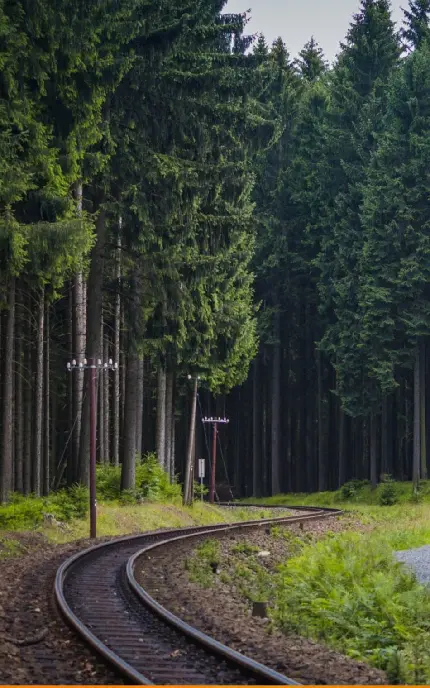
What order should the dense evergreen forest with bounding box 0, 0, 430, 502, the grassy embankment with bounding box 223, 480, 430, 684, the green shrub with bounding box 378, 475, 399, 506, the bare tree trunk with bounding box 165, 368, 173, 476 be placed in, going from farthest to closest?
the green shrub with bounding box 378, 475, 399, 506 < the bare tree trunk with bounding box 165, 368, 173, 476 < the dense evergreen forest with bounding box 0, 0, 430, 502 < the grassy embankment with bounding box 223, 480, 430, 684

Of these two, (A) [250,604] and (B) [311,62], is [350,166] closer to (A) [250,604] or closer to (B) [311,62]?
(B) [311,62]

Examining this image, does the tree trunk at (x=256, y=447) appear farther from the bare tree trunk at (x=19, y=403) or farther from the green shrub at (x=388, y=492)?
the bare tree trunk at (x=19, y=403)

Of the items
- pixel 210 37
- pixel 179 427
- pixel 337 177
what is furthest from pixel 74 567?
pixel 179 427

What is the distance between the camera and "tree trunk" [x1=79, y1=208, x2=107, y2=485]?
33656 mm

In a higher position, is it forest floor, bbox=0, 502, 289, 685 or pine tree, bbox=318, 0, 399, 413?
pine tree, bbox=318, 0, 399, 413

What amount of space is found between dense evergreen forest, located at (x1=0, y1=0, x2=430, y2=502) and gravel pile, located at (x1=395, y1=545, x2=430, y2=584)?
9747mm

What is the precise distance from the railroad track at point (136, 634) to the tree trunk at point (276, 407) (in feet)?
133

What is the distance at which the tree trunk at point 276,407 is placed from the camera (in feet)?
206

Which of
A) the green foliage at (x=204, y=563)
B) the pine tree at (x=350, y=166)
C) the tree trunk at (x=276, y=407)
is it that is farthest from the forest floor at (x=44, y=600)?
the tree trunk at (x=276, y=407)

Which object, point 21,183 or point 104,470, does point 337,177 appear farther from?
point 21,183

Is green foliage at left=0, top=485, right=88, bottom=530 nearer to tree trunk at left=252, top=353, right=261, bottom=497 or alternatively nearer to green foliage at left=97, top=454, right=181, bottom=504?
green foliage at left=97, top=454, right=181, bottom=504

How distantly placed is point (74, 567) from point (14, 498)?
9473mm

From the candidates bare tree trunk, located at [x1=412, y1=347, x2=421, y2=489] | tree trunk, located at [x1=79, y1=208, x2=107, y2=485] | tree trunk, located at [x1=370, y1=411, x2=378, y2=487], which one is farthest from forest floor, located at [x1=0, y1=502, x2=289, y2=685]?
tree trunk, located at [x1=370, y1=411, x2=378, y2=487]

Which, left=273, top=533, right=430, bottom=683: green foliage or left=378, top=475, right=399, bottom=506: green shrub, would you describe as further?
left=378, top=475, right=399, bottom=506: green shrub
